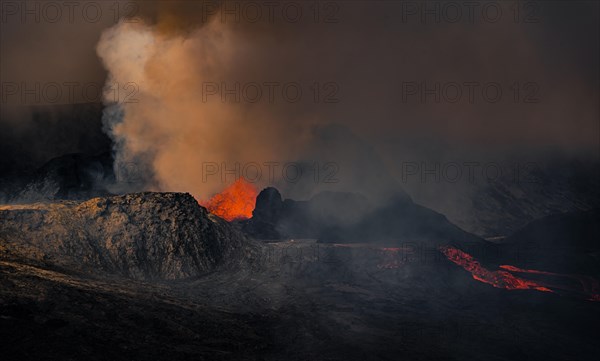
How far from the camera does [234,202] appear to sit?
89750 mm

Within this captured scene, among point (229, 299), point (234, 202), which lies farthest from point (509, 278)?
point (234, 202)

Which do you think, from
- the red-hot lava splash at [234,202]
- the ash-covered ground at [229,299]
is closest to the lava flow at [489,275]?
the ash-covered ground at [229,299]

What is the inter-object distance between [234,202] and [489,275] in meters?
54.3

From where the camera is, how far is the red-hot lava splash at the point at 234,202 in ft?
284

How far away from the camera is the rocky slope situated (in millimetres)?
32250

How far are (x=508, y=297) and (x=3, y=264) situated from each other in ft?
134

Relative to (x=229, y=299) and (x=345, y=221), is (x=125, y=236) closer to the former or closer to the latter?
(x=229, y=299)

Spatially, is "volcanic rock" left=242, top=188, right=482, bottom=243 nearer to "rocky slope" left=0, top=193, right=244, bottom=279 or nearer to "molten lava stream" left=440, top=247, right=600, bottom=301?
"molten lava stream" left=440, top=247, right=600, bottom=301

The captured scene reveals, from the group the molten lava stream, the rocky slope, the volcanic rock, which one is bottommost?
the molten lava stream

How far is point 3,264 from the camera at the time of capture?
80.6 feet

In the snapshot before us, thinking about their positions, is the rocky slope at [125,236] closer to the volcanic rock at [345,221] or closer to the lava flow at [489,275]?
the volcanic rock at [345,221]

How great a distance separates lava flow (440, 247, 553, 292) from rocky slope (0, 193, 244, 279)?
2663 cm

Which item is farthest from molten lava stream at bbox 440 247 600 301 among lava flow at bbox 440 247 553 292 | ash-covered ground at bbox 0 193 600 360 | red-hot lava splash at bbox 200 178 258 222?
red-hot lava splash at bbox 200 178 258 222

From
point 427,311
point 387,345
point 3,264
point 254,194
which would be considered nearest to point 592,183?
point 254,194
